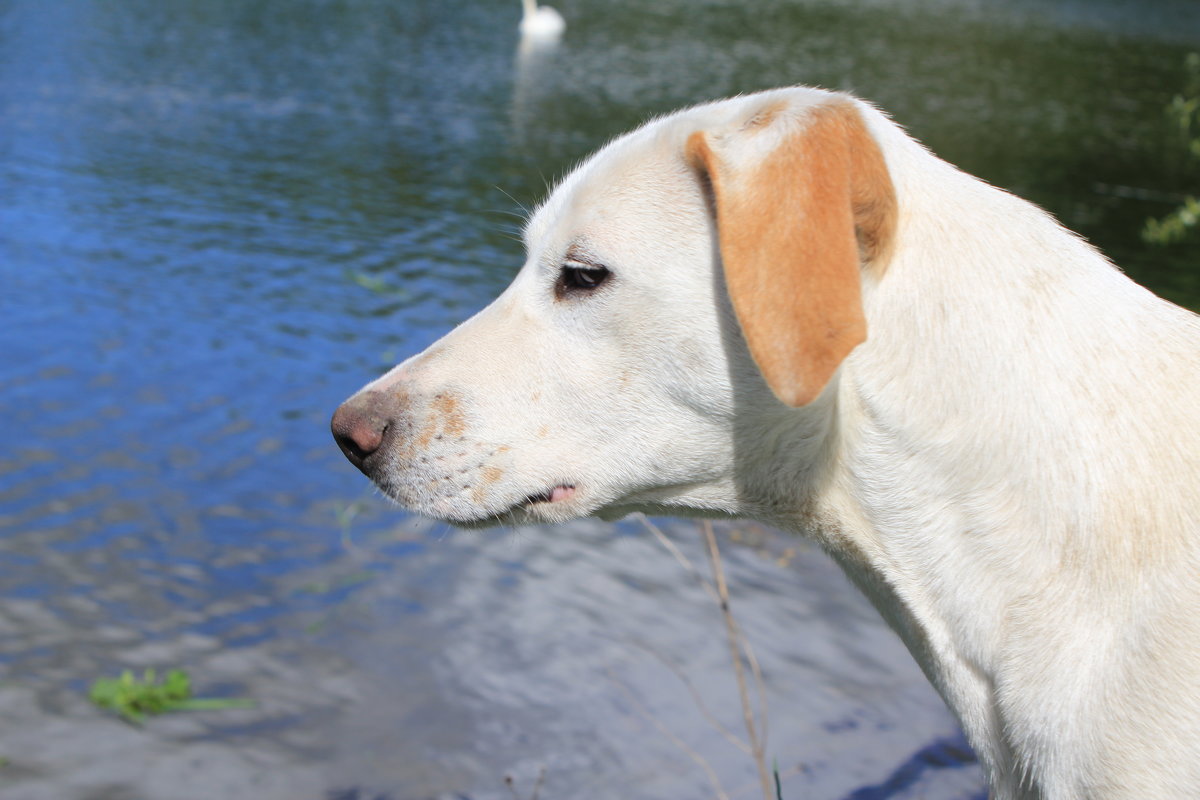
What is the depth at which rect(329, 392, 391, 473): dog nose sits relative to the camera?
8.97 feet

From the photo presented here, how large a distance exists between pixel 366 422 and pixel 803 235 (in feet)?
3.89

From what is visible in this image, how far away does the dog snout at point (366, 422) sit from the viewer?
8.97 feet

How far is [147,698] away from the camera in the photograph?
5730 mm

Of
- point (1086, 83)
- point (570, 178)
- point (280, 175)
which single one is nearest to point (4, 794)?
point (570, 178)

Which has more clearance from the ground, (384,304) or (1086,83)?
(1086,83)

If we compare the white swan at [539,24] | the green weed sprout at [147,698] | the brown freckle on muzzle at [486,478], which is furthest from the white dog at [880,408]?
the white swan at [539,24]

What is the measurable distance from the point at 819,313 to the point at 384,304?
9.91m

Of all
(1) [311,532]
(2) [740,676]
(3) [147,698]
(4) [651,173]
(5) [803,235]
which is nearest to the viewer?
(5) [803,235]

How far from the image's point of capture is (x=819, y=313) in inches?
86.7

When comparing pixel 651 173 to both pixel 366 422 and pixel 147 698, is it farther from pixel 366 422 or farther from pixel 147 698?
pixel 147 698

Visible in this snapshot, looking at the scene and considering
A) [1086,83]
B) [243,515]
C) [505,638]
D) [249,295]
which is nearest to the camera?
[505,638]

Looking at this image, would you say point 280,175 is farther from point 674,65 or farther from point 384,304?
point 674,65

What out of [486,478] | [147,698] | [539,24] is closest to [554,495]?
[486,478]

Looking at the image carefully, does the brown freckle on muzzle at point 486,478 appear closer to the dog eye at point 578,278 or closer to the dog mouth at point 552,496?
the dog mouth at point 552,496
